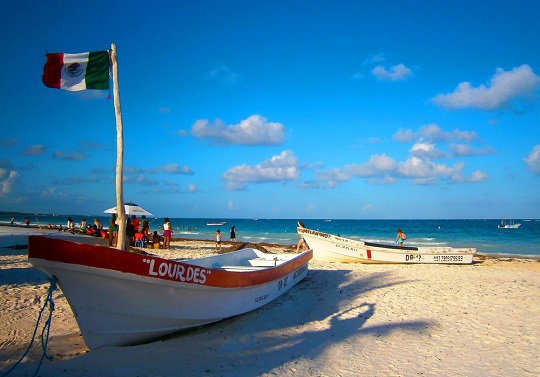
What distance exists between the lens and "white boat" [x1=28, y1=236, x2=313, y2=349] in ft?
15.9

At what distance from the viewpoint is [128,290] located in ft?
17.4

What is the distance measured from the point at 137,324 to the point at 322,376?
9.16 ft

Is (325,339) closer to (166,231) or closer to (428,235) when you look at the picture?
(166,231)

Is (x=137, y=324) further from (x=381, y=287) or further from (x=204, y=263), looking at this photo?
(x=381, y=287)

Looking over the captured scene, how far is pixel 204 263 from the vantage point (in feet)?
29.9

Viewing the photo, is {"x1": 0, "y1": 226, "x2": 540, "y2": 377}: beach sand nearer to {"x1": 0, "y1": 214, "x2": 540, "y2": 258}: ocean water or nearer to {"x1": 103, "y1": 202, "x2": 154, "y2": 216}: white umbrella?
{"x1": 103, "y1": 202, "x2": 154, "y2": 216}: white umbrella

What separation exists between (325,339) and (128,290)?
11.3ft

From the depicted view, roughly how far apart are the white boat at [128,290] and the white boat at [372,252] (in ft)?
36.1

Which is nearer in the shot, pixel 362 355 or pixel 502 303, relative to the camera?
pixel 362 355

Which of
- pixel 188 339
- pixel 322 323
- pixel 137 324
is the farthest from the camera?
pixel 322 323

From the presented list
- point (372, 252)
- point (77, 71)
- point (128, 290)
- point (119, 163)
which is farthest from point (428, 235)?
point (77, 71)

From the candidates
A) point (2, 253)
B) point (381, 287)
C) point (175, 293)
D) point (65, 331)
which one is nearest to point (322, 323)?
point (175, 293)

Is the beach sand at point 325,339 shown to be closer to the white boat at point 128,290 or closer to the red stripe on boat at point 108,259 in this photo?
the white boat at point 128,290

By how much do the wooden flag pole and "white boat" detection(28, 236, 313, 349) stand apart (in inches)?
27.8
